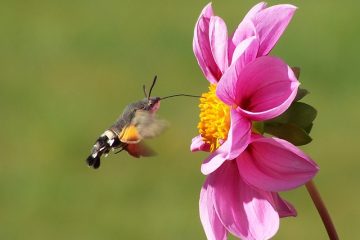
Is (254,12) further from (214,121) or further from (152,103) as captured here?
(152,103)

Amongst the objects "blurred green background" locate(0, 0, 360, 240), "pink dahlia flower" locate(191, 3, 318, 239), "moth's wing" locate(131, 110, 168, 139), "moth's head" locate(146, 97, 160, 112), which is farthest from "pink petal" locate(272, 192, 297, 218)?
"blurred green background" locate(0, 0, 360, 240)

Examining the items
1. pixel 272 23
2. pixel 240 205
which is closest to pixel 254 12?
pixel 272 23

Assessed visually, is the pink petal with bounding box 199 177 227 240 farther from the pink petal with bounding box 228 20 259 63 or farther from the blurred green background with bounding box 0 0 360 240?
the blurred green background with bounding box 0 0 360 240

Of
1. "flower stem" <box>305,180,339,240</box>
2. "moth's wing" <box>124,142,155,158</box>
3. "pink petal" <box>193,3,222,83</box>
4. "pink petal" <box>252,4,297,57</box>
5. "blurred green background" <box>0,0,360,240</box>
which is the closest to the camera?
"flower stem" <box>305,180,339,240</box>

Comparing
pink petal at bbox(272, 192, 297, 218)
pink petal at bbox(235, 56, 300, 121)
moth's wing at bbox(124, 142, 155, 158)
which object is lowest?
pink petal at bbox(272, 192, 297, 218)

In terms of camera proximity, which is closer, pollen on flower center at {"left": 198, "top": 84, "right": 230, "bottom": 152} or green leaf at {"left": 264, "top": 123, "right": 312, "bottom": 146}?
green leaf at {"left": 264, "top": 123, "right": 312, "bottom": 146}

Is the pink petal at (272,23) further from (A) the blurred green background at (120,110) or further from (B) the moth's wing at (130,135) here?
(A) the blurred green background at (120,110)

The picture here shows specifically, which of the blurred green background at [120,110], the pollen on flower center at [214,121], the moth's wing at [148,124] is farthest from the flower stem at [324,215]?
the blurred green background at [120,110]
